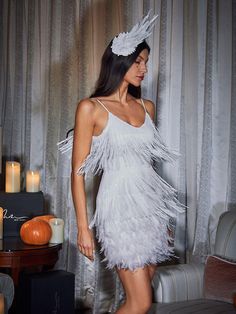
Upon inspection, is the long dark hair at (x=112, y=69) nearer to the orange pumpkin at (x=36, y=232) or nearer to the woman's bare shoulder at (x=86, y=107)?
the woman's bare shoulder at (x=86, y=107)

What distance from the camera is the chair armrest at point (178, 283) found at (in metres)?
2.50

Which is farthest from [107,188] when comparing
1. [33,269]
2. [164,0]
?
[33,269]

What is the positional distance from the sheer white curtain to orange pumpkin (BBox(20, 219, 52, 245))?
59 cm

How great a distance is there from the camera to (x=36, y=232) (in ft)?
9.39

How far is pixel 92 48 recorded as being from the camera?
11.4 ft

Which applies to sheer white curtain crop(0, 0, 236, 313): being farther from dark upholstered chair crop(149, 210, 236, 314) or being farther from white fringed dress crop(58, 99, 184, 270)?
white fringed dress crop(58, 99, 184, 270)

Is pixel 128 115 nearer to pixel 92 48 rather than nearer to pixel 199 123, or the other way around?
pixel 199 123

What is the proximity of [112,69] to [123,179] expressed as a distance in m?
0.42

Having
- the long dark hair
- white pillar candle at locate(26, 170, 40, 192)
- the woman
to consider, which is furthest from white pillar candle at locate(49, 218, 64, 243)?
the long dark hair

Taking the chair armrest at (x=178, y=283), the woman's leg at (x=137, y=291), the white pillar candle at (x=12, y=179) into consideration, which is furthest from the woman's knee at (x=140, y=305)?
the white pillar candle at (x=12, y=179)

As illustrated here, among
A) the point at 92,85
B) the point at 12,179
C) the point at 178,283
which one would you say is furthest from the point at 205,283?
the point at 92,85

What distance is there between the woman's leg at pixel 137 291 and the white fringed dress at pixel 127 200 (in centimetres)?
3

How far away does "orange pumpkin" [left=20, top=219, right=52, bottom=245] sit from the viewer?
286 centimetres

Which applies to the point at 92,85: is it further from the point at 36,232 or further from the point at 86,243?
the point at 86,243
